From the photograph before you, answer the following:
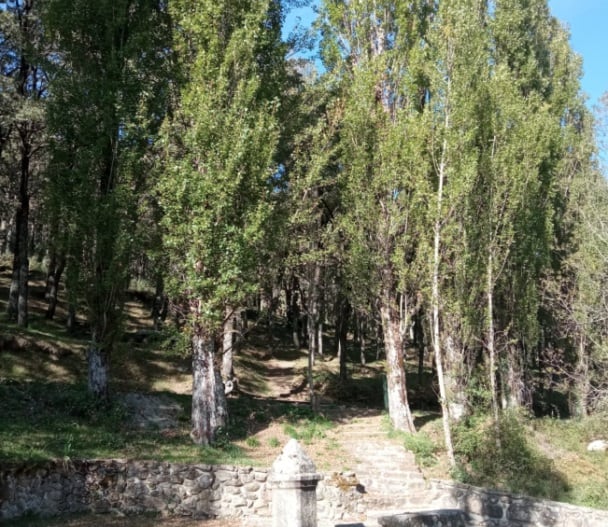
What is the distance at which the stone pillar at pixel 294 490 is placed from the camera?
20.5ft

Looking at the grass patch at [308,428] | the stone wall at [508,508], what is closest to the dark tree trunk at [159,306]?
the grass patch at [308,428]

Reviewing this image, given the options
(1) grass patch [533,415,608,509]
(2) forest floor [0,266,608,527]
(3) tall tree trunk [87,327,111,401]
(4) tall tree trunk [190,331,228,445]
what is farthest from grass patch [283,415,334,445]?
(1) grass patch [533,415,608,509]

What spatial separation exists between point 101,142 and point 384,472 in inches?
406

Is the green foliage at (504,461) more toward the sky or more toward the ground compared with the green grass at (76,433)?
more toward the ground

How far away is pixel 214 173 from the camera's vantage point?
12.7 m

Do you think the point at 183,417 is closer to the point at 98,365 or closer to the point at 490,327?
the point at 98,365

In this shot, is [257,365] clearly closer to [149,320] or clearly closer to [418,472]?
[149,320]

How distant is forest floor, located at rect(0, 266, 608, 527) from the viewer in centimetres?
1130

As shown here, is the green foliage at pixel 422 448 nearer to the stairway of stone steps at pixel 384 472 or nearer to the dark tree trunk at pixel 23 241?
the stairway of stone steps at pixel 384 472

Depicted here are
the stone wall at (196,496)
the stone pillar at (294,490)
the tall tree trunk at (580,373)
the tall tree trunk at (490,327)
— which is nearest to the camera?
the stone pillar at (294,490)

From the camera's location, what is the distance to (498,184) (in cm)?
1622

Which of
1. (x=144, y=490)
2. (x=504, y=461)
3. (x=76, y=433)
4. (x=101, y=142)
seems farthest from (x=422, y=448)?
(x=101, y=142)

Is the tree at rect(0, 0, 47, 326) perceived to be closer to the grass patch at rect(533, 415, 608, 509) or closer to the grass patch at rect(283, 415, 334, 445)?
the grass patch at rect(283, 415, 334, 445)

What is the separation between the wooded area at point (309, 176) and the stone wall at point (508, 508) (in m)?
1.37
